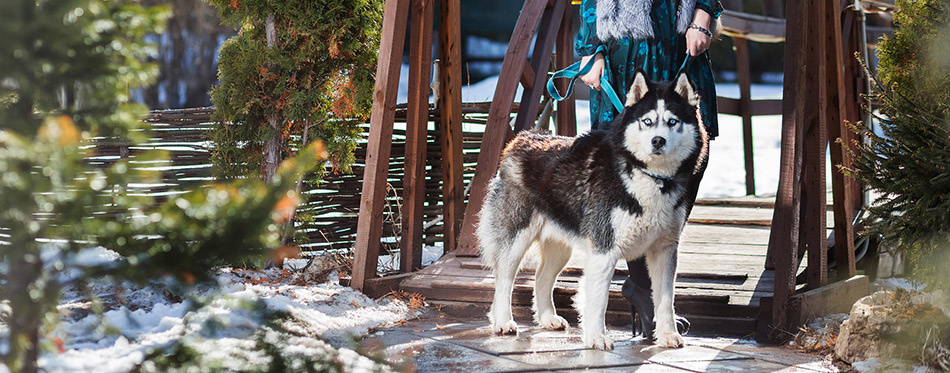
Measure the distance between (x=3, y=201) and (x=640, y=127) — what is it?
2.12 m

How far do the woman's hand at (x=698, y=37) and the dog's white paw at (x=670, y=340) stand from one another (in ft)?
3.53

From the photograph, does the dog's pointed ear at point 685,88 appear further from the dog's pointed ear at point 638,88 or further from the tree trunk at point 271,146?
the tree trunk at point 271,146

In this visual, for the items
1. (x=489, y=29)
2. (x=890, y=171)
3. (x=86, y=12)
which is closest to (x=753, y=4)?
(x=489, y=29)

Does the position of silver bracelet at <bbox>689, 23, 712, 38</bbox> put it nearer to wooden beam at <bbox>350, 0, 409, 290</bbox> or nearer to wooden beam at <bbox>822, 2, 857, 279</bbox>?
wooden beam at <bbox>822, 2, 857, 279</bbox>

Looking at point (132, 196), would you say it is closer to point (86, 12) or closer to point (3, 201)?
point (3, 201)

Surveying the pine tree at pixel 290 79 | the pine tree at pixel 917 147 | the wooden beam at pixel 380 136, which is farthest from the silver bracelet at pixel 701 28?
the pine tree at pixel 290 79

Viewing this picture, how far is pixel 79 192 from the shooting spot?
1168 mm

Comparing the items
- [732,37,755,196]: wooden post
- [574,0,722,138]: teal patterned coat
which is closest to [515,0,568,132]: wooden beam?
[574,0,722,138]: teal patterned coat

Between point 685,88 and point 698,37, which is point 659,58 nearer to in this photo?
point 698,37

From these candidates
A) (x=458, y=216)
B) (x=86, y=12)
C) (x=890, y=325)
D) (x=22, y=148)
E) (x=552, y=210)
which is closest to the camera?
(x=22, y=148)

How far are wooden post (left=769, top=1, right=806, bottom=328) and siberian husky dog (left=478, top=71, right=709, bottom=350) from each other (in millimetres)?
629

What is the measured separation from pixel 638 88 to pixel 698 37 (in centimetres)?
40

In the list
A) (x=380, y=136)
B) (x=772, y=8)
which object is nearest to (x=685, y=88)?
(x=380, y=136)

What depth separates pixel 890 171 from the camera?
290 cm
